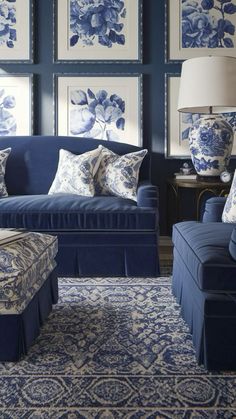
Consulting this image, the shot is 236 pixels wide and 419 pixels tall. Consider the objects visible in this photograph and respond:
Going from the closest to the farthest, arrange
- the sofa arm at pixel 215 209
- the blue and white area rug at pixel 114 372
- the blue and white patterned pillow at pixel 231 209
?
the blue and white area rug at pixel 114 372 → the blue and white patterned pillow at pixel 231 209 → the sofa arm at pixel 215 209

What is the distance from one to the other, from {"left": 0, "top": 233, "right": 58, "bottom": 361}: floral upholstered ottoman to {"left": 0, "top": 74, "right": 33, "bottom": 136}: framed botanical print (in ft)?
7.22

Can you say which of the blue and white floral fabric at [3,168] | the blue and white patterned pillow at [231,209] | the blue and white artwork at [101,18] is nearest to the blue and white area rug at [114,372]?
the blue and white patterned pillow at [231,209]

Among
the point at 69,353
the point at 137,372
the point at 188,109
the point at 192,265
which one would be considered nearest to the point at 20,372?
the point at 69,353

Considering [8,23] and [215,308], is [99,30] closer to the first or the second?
[8,23]

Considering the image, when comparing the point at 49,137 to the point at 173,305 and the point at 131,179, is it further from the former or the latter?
the point at 173,305

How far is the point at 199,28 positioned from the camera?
4.20 meters

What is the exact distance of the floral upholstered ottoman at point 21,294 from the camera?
1.84 m

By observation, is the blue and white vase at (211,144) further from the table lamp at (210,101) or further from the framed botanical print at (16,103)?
the framed botanical print at (16,103)

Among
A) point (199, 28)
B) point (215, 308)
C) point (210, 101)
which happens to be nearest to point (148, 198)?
point (210, 101)

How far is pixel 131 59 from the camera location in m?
4.21

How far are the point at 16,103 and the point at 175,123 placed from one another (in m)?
1.43

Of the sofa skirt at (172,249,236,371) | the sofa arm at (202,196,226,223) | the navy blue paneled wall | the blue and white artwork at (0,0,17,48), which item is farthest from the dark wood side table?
the blue and white artwork at (0,0,17,48)

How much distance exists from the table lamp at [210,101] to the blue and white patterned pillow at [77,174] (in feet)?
2.58

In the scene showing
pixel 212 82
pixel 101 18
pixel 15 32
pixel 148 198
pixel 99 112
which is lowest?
pixel 148 198
